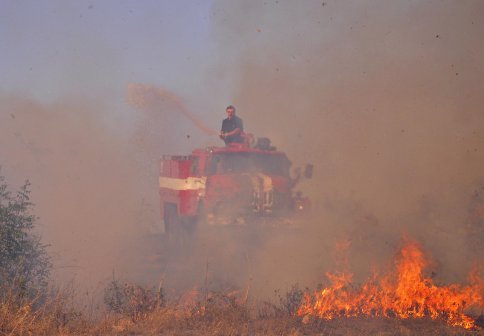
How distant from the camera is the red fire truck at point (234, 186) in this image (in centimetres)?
1196

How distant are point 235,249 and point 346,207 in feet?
9.25

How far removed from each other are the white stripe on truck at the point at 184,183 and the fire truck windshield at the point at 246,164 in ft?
1.06

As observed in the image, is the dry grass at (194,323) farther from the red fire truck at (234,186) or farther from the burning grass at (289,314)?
the red fire truck at (234,186)

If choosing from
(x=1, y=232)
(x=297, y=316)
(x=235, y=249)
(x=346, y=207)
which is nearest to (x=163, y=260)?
(x=235, y=249)

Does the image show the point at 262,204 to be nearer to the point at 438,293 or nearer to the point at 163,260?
the point at 163,260

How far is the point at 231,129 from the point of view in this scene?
14.1 metres

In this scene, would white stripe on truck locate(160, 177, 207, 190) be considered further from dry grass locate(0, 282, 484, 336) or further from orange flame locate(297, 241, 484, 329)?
dry grass locate(0, 282, 484, 336)

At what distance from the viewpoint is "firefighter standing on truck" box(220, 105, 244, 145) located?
13633 millimetres

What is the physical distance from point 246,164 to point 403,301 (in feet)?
19.9

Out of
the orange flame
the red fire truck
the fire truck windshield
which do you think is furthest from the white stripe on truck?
the orange flame

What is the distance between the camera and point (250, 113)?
70.9 feet

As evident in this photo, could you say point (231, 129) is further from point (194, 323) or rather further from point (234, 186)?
point (194, 323)

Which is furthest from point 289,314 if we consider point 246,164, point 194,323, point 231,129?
point 231,129

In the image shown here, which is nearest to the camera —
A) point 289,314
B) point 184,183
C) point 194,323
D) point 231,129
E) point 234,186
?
point 194,323
